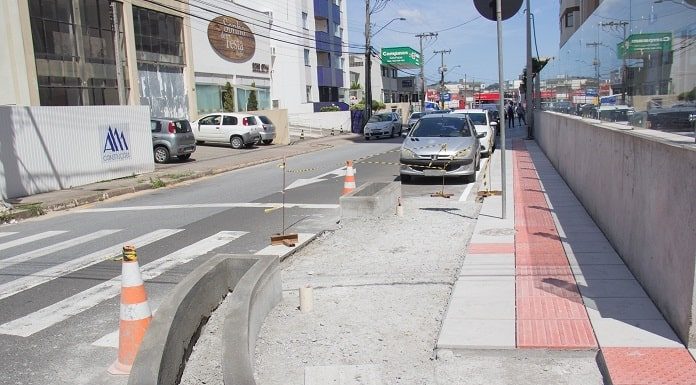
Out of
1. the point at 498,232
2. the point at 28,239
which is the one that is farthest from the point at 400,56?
the point at 498,232

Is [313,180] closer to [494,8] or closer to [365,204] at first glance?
[365,204]

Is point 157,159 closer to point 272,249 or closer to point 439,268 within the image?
point 272,249

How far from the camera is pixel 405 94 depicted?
317 feet

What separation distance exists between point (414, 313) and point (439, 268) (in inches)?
59.8

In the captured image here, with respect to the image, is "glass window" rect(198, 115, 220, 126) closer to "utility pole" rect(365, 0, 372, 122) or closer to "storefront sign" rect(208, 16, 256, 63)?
"storefront sign" rect(208, 16, 256, 63)

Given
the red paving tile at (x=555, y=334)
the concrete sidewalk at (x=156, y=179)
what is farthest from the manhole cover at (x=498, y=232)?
the concrete sidewalk at (x=156, y=179)

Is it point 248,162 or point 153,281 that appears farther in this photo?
point 248,162

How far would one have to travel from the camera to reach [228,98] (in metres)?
35.1

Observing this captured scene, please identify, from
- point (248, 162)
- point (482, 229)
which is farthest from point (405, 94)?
point (482, 229)

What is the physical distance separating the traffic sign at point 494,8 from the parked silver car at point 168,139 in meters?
15.5

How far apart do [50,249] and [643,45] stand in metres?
8.28

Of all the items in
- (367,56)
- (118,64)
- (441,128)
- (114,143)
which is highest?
(367,56)

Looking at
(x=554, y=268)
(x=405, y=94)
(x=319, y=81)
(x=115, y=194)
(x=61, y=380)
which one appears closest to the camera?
(x=61, y=380)

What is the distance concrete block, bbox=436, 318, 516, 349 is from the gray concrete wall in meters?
1.20
